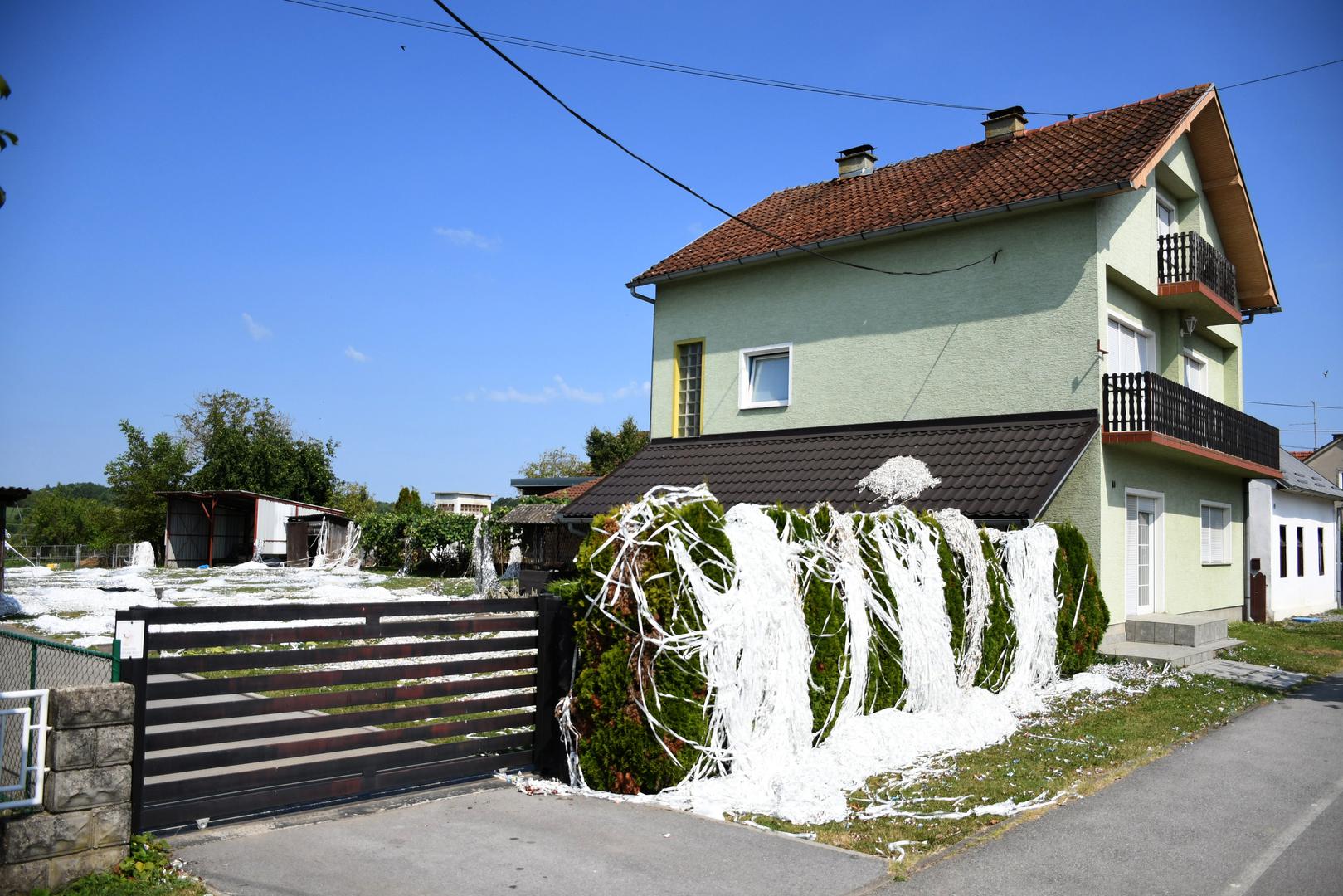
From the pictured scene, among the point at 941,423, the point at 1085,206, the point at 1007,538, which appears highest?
the point at 1085,206

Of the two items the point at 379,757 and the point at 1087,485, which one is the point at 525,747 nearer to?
the point at 379,757

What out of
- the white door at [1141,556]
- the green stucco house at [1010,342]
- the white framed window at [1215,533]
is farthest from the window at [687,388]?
the white framed window at [1215,533]

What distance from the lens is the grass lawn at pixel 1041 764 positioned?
5699 millimetres

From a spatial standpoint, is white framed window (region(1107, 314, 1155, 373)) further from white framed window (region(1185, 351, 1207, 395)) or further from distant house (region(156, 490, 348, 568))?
distant house (region(156, 490, 348, 568))

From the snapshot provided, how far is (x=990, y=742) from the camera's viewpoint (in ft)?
27.1

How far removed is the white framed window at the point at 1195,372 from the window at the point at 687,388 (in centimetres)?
988

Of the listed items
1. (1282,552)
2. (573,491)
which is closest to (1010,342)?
(1282,552)

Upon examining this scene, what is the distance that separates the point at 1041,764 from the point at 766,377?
12520mm

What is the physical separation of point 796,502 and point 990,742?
303 inches

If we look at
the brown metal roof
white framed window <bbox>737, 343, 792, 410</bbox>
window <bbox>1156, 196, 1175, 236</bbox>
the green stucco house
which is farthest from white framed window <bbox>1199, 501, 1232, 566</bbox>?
white framed window <bbox>737, 343, 792, 410</bbox>

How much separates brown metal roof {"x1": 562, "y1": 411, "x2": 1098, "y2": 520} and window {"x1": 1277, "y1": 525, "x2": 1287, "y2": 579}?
560 inches

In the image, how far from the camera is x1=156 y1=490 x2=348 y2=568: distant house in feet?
135

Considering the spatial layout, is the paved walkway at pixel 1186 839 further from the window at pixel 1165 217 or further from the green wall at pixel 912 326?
the window at pixel 1165 217

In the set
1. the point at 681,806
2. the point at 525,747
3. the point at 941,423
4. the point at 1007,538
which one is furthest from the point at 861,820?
the point at 941,423
